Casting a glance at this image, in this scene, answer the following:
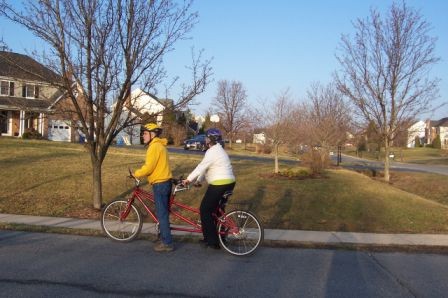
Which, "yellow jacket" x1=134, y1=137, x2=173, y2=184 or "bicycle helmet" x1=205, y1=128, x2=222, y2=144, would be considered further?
"bicycle helmet" x1=205, y1=128, x2=222, y2=144

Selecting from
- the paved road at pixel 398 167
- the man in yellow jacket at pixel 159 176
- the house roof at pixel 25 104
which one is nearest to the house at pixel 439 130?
the paved road at pixel 398 167

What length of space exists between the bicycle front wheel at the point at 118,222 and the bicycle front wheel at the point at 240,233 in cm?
155

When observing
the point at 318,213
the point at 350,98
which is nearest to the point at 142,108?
the point at 318,213

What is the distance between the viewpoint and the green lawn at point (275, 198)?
10.9 meters

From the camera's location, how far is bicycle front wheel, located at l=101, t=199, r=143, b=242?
8.29 m

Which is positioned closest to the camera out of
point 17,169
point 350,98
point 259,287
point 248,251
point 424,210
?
point 259,287

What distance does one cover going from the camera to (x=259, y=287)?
5.93 meters

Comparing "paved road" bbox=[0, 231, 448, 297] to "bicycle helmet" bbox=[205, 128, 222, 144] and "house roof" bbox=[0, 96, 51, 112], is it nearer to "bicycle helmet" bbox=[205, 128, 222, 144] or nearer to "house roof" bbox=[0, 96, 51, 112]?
"bicycle helmet" bbox=[205, 128, 222, 144]

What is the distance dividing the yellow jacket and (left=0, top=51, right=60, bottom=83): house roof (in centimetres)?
379

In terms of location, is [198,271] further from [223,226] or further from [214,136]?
[214,136]

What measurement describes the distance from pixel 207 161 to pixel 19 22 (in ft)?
16.9

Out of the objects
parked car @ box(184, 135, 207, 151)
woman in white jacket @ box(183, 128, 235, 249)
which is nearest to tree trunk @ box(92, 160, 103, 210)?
woman in white jacket @ box(183, 128, 235, 249)

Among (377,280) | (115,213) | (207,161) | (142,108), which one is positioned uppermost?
(142,108)

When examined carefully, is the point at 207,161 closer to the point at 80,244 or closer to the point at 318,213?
the point at 80,244
